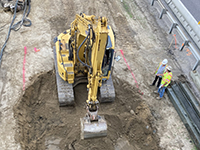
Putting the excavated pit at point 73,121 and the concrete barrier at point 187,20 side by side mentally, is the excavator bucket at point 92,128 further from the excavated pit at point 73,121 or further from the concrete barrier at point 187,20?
the concrete barrier at point 187,20

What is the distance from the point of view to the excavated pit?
837 centimetres

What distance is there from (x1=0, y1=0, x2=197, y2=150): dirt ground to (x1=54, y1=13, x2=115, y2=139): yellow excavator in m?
0.74

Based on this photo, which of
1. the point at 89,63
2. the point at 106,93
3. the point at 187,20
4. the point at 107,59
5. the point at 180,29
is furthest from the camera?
the point at 187,20

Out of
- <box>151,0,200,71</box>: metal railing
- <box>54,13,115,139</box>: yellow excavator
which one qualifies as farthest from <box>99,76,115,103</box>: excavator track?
<box>151,0,200,71</box>: metal railing

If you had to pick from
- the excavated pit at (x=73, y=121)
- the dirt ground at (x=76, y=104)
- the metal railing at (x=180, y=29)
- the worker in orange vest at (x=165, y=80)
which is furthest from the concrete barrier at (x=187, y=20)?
the excavated pit at (x=73, y=121)

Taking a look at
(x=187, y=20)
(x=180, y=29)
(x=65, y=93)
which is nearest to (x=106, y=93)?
(x=65, y=93)

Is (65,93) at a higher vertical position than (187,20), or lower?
lower

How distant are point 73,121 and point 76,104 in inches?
36.0

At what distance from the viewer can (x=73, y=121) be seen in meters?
9.11

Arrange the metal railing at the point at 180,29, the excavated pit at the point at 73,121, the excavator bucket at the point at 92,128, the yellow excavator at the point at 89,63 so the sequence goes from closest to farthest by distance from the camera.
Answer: the yellow excavator at the point at 89,63
the excavator bucket at the point at 92,128
the excavated pit at the point at 73,121
the metal railing at the point at 180,29

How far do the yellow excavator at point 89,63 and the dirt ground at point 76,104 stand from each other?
74 centimetres

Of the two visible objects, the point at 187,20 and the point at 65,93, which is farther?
the point at 187,20

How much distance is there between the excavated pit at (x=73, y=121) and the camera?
8.37 metres

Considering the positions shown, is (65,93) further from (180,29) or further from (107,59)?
(180,29)
